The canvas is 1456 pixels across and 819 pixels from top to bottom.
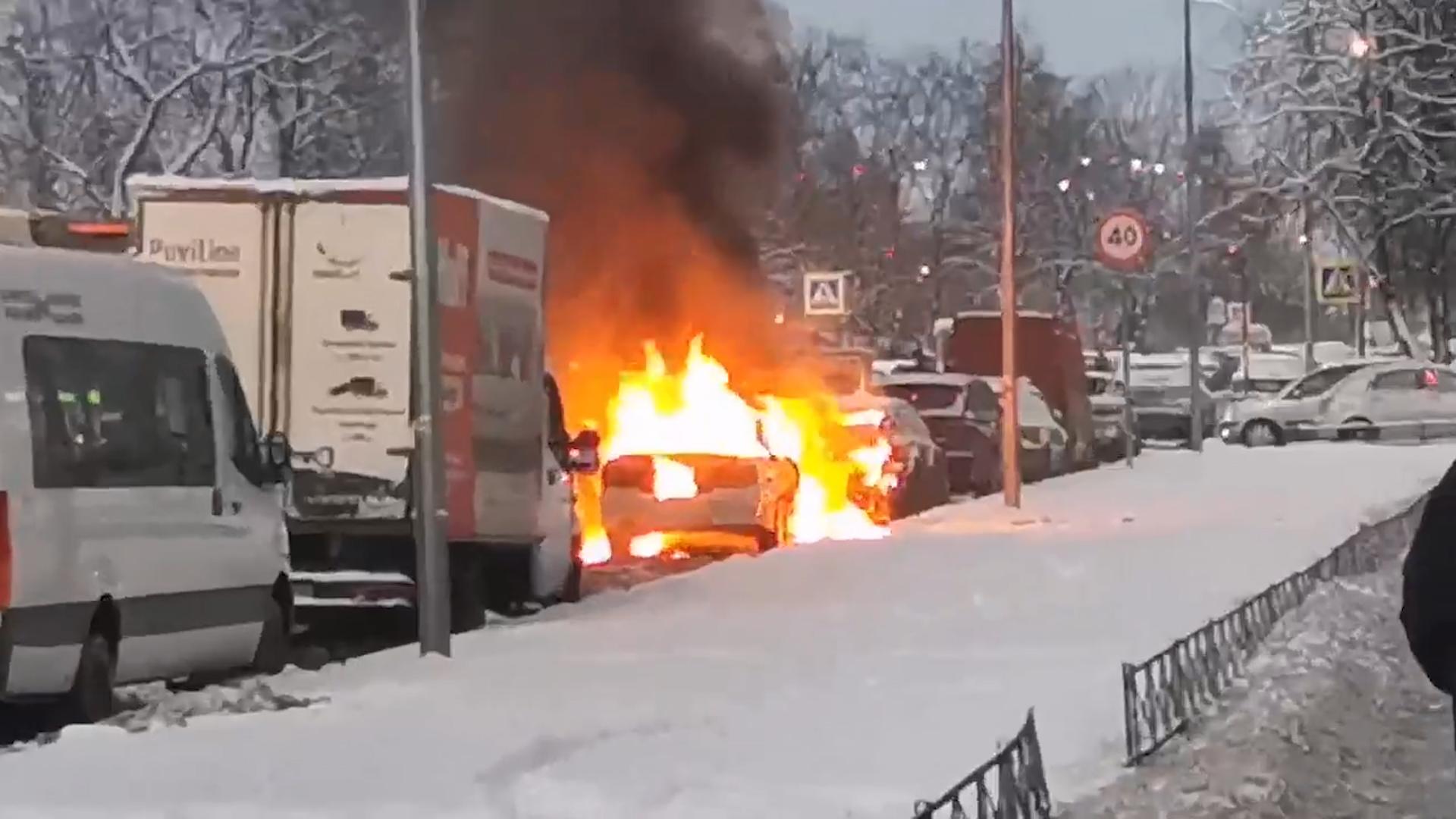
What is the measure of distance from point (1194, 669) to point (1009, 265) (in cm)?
1578

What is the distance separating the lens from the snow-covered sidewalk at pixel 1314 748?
8242mm

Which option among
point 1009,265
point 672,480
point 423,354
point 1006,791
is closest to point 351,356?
point 423,354

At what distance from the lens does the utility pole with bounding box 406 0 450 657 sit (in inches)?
476

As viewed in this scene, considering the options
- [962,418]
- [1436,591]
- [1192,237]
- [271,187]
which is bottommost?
[1436,591]

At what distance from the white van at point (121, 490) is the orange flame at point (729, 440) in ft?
27.6

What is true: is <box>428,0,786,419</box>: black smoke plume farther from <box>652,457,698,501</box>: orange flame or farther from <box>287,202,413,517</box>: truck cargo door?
<box>287,202,413,517</box>: truck cargo door

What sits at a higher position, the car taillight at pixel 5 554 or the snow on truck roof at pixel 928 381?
the snow on truck roof at pixel 928 381

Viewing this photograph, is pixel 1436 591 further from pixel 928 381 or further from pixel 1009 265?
pixel 928 381

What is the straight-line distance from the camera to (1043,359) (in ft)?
120

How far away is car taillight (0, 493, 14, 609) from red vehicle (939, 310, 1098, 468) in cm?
2722

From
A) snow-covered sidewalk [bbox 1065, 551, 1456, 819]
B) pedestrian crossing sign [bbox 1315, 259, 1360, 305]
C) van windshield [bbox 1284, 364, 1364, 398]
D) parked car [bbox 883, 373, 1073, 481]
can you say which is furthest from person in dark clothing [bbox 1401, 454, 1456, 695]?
van windshield [bbox 1284, 364, 1364, 398]

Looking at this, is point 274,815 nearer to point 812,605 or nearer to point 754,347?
point 812,605

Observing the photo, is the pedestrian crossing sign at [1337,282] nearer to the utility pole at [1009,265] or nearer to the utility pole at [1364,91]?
the utility pole at [1364,91]

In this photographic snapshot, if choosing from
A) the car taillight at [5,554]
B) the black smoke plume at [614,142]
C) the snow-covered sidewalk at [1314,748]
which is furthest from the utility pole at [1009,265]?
the car taillight at [5,554]
